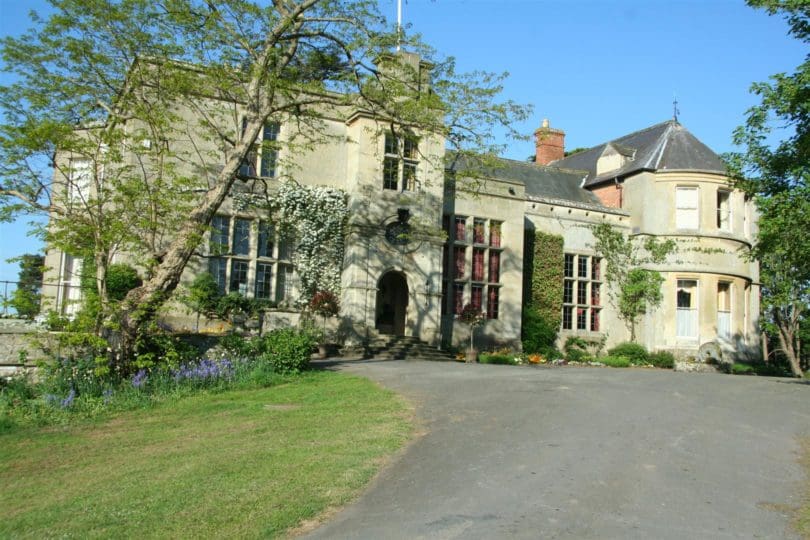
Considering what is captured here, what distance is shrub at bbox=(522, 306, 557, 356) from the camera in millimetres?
25453

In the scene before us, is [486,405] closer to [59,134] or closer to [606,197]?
[59,134]

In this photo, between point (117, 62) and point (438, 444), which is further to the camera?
point (117, 62)

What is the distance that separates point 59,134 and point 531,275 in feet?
60.3

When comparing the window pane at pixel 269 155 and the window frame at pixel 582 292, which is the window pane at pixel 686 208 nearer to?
the window frame at pixel 582 292

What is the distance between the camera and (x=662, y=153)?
28109mm

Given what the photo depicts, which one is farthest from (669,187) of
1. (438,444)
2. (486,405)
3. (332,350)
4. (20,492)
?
(20,492)

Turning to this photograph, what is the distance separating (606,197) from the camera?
30047 mm

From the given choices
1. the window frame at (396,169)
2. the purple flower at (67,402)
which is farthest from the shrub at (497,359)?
the purple flower at (67,402)

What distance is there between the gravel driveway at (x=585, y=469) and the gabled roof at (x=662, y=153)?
17.3 meters

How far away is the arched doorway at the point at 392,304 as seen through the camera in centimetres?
2400

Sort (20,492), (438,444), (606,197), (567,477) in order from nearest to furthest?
(567,477)
(20,492)
(438,444)
(606,197)

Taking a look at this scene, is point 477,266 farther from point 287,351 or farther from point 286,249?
point 287,351

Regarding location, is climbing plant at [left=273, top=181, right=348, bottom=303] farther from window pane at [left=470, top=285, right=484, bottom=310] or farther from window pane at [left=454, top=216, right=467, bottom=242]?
window pane at [left=470, top=285, right=484, bottom=310]

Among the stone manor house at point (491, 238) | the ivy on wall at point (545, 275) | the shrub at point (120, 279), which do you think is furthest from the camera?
the ivy on wall at point (545, 275)
